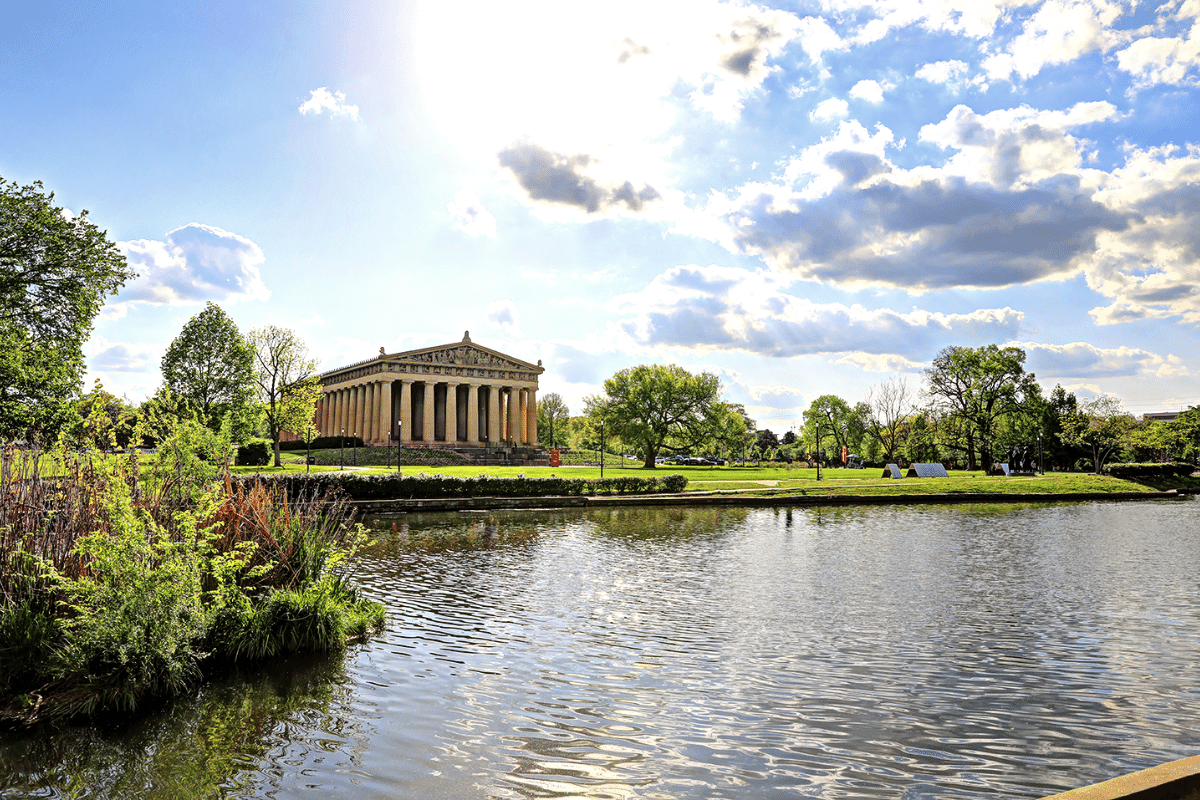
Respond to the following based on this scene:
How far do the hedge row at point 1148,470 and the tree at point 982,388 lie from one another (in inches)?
634

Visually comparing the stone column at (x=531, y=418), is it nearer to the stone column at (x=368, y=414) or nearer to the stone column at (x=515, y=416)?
the stone column at (x=515, y=416)

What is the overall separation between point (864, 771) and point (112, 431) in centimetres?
1003

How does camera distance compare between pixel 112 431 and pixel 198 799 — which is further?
pixel 112 431

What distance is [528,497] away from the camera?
114 feet

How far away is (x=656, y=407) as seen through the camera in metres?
71.1

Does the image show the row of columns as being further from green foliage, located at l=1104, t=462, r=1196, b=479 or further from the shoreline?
green foliage, located at l=1104, t=462, r=1196, b=479

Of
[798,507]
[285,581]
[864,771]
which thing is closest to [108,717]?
[285,581]

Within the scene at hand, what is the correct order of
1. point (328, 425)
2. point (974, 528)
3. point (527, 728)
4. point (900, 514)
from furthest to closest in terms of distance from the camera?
point (328, 425), point (900, 514), point (974, 528), point (527, 728)

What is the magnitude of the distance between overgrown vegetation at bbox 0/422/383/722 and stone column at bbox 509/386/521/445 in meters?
83.7

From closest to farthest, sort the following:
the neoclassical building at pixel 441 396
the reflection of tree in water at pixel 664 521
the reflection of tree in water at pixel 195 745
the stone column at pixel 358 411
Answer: the reflection of tree in water at pixel 195 745 → the reflection of tree in water at pixel 664 521 → the neoclassical building at pixel 441 396 → the stone column at pixel 358 411

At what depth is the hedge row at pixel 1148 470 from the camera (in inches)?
1902

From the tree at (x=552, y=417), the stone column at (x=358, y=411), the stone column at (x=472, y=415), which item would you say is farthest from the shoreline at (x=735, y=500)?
the tree at (x=552, y=417)

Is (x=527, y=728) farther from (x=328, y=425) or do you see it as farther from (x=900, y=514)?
(x=328, y=425)

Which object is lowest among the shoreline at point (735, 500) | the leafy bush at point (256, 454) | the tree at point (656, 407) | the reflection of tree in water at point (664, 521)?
the reflection of tree in water at point (664, 521)
